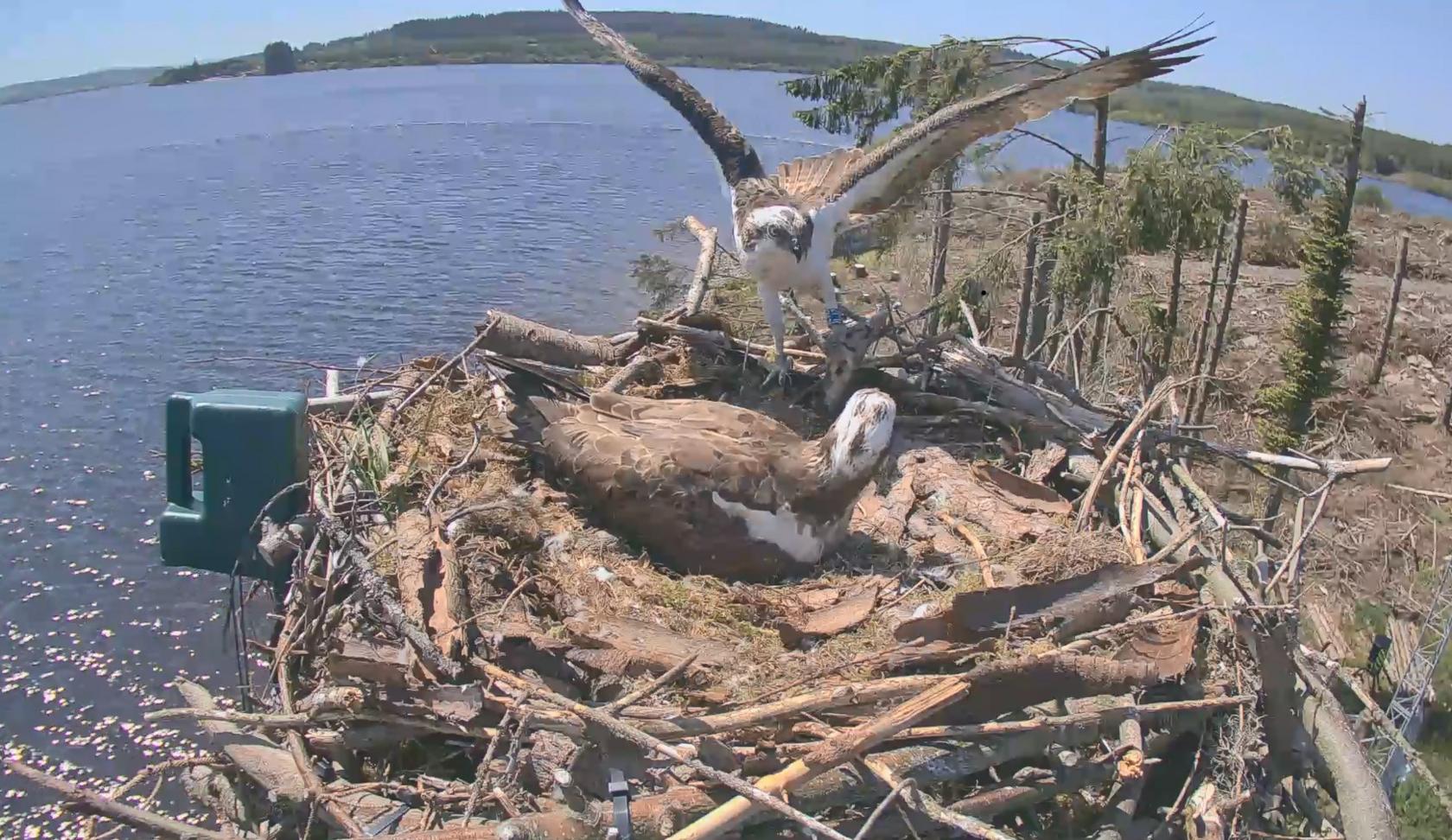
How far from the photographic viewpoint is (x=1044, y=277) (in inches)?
459

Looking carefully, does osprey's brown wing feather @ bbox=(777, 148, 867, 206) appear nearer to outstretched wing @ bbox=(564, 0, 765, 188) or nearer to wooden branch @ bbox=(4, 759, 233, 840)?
outstretched wing @ bbox=(564, 0, 765, 188)

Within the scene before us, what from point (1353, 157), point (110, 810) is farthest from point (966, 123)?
point (1353, 157)

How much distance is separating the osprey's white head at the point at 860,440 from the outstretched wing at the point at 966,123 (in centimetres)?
216

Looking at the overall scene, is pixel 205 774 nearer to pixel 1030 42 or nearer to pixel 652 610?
pixel 652 610

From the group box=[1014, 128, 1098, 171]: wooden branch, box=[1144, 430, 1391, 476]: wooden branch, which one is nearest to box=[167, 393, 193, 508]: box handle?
box=[1144, 430, 1391, 476]: wooden branch

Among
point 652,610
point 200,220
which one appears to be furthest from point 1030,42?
point 200,220

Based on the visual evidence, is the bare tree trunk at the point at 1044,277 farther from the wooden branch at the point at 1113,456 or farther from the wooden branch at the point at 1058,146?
the wooden branch at the point at 1113,456

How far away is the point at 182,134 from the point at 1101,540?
29950mm

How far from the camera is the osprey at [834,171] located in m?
6.07

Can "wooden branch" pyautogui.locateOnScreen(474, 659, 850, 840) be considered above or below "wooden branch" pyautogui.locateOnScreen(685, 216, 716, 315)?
below

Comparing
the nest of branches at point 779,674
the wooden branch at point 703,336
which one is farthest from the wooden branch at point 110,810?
the wooden branch at point 703,336

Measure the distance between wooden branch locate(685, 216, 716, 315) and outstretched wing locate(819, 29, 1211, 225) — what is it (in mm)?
1021

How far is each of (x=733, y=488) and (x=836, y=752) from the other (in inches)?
83.1

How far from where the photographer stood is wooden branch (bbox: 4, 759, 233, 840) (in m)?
2.98
